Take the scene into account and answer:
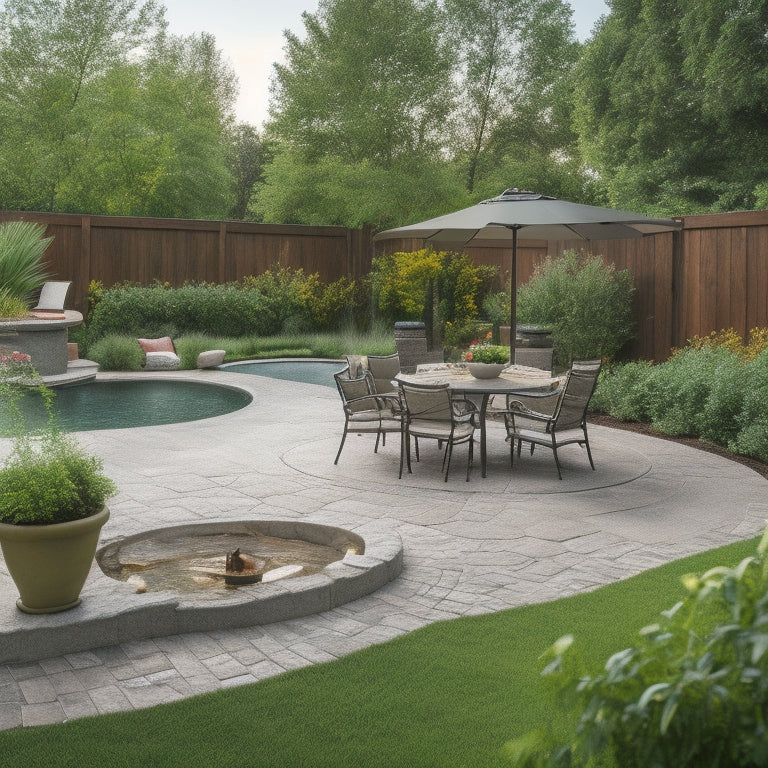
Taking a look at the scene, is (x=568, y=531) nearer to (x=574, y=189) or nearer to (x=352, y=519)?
(x=352, y=519)

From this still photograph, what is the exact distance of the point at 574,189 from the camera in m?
30.3

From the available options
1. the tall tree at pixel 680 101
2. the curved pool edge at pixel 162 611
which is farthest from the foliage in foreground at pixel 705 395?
the tall tree at pixel 680 101

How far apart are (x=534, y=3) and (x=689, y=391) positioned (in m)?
24.5

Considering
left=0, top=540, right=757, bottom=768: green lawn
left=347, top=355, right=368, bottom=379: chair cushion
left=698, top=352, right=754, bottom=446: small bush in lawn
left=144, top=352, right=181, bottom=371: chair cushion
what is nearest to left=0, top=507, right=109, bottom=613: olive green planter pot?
left=0, top=540, right=757, bottom=768: green lawn

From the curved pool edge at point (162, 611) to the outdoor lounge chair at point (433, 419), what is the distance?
2.63 meters

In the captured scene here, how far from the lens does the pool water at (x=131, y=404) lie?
1098 cm

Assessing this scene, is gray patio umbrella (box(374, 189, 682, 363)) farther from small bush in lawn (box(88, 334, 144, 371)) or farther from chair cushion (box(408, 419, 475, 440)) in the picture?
small bush in lawn (box(88, 334, 144, 371))

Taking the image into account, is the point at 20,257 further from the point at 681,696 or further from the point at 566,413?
the point at 681,696

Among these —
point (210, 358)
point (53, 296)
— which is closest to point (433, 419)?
point (210, 358)

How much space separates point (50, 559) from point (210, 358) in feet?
37.8

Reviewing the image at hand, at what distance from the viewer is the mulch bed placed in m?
8.18

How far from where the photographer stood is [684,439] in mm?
9336

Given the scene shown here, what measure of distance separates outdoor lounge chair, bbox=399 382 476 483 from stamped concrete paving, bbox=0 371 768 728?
30 centimetres

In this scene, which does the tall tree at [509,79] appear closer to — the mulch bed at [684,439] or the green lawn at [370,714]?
the mulch bed at [684,439]
